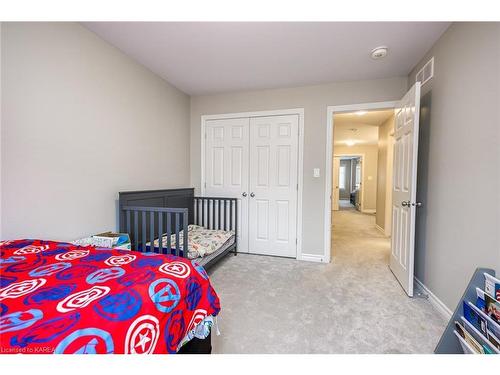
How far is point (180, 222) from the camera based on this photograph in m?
3.07

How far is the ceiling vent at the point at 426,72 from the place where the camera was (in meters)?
1.97

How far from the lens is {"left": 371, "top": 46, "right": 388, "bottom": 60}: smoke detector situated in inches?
79.4

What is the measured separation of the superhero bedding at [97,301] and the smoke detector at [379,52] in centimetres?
243

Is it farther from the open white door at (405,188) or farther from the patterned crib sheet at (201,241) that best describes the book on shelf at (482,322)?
the patterned crib sheet at (201,241)

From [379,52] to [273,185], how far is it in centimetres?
184

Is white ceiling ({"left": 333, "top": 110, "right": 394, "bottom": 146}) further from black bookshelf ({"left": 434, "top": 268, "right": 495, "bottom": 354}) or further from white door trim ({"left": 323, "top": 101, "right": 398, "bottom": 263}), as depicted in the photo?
black bookshelf ({"left": 434, "top": 268, "right": 495, "bottom": 354})

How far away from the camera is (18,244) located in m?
1.24

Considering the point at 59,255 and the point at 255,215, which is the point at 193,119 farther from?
the point at 59,255

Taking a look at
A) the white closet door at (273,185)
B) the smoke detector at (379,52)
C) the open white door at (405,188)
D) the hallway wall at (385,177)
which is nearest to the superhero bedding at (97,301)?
the open white door at (405,188)

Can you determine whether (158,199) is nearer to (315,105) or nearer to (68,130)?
(68,130)

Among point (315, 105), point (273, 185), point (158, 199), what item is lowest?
point (158, 199)

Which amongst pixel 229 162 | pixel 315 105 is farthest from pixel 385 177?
pixel 229 162

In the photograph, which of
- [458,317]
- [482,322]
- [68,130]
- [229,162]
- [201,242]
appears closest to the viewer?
[482,322]

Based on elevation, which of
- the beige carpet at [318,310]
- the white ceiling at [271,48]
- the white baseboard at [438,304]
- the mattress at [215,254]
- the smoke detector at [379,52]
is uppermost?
the white ceiling at [271,48]
